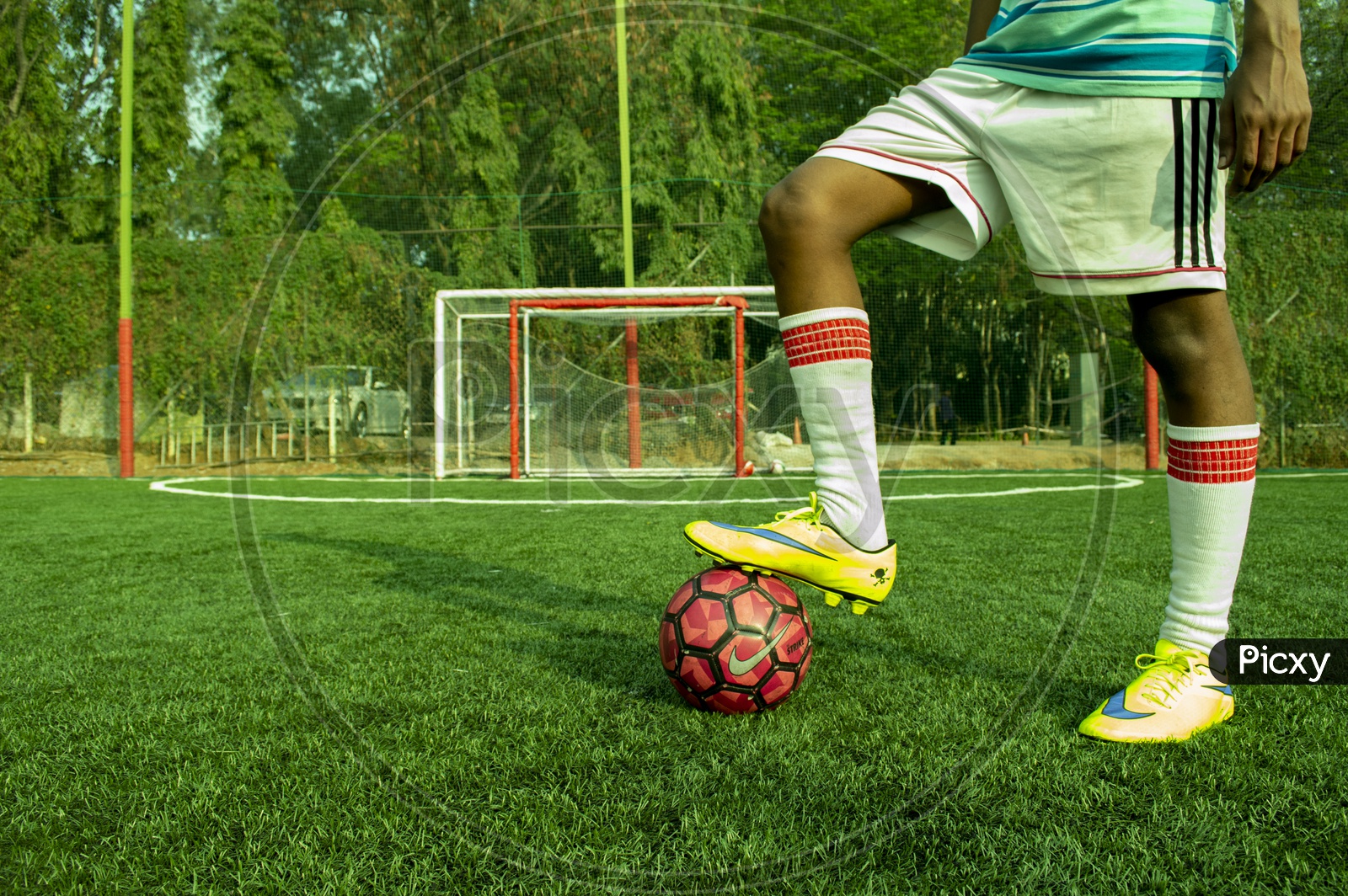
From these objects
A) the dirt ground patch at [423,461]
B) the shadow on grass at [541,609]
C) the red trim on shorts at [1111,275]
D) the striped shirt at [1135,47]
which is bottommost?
the shadow on grass at [541,609]

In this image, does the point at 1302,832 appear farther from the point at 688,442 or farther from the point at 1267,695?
the point at 688,442

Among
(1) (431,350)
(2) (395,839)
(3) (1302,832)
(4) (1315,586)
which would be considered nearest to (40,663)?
(2) (395,839)

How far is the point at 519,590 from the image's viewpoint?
9.91 ft

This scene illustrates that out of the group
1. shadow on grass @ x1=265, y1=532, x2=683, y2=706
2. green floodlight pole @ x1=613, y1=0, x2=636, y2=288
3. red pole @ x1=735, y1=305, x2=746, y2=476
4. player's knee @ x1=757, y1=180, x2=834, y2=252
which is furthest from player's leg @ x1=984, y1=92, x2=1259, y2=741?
green floodlight pole @ x1=613, y1=0, x2=636, y2=288

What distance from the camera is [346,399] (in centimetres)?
1225

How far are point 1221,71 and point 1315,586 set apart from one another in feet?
6.97

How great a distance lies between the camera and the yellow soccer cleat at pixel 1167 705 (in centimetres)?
153

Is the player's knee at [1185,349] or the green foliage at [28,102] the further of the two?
the green foliage at [28,102]

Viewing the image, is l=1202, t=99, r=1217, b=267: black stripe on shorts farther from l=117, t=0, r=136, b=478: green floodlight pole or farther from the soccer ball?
l=117, t=0, r=136, b=478: green floodlight pole

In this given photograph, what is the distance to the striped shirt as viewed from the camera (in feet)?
5.26

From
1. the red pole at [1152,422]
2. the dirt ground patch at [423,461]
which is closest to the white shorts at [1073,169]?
the dirt ground patch at [423,461]

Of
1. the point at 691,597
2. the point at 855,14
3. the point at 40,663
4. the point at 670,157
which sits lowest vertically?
the point at 40,663

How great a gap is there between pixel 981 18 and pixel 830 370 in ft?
3.29

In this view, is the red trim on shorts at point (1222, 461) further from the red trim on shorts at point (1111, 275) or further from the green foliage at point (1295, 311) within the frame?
the green foliage at point (1295, 311)
